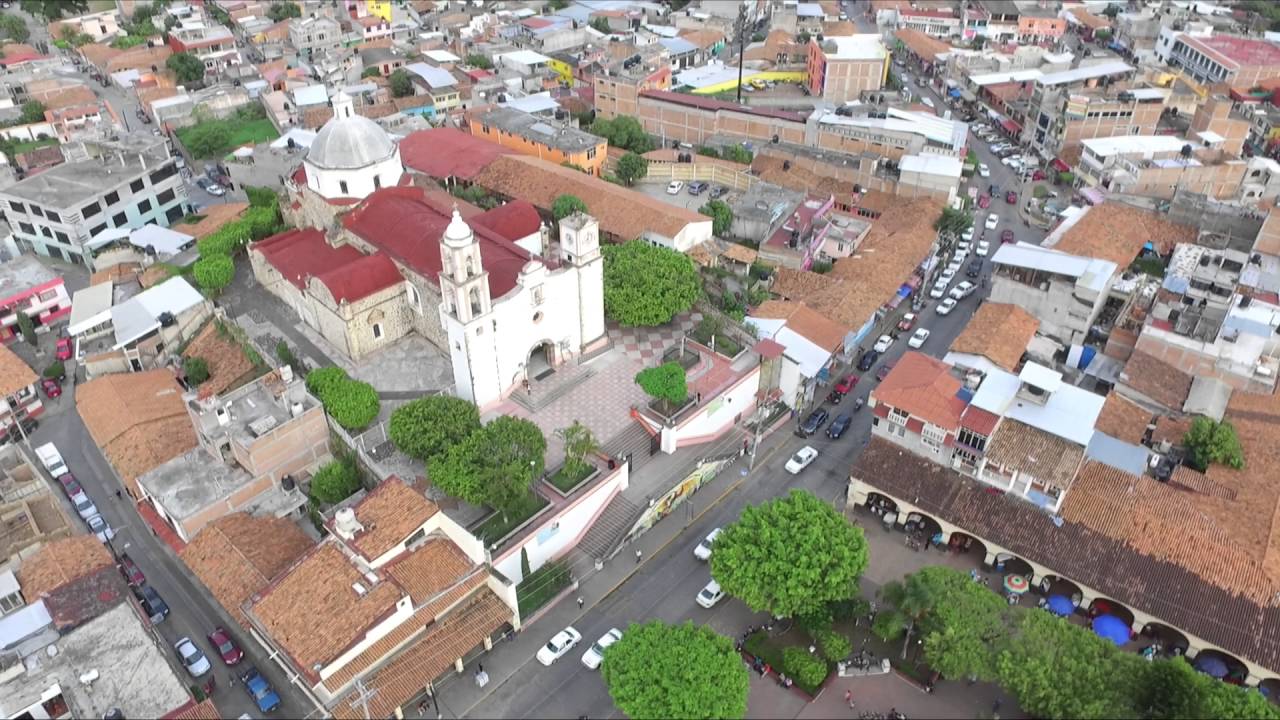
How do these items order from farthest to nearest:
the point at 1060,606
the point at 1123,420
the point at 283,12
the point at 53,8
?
the point at 53,8 < the point at 283,12 < the point at 1123,420 < the point at 1060,606

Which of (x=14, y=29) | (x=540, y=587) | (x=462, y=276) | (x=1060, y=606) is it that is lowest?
(x=1060, y=606)

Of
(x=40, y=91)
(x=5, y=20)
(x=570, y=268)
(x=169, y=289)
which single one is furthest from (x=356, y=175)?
Result: (x=5, y=20)

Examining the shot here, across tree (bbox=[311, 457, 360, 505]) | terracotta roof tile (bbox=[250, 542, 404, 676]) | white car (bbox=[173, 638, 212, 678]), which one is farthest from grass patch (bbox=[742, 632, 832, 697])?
white car (bbox=[173, 638, 212, 678])

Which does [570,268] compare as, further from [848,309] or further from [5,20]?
[5,20]

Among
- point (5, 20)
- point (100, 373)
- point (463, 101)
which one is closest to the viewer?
point (100, 373)

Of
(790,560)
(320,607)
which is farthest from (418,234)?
(790,560)

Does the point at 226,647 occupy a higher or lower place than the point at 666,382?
lower

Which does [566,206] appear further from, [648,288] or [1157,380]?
[1157,380]
